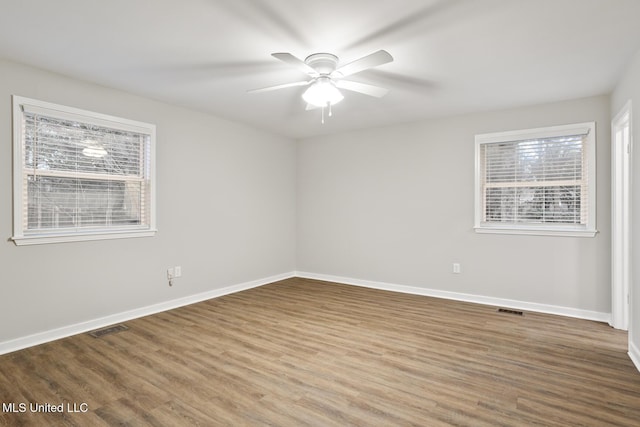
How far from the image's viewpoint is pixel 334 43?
2617 mm

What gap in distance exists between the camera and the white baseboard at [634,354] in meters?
2.62

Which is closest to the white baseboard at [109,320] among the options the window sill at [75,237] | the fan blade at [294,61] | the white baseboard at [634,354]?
the window sill at [75,237]

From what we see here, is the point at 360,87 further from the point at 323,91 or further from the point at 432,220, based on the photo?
the point at 432,220

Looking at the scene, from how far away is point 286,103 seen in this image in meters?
4.09

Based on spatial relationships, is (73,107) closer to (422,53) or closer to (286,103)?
(286,103)

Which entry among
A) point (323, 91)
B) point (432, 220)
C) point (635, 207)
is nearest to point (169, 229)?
point (323, 91)

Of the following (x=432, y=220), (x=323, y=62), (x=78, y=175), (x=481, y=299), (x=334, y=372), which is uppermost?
(x=323, y=62)

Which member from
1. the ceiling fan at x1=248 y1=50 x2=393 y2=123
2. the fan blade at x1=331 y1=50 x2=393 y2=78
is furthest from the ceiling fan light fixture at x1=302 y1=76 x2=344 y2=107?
the fan blade at x1=331 y1=50 x2=393 y2=78

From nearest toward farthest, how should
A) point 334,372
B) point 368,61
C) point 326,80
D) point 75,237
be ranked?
point 368,61, point 334,372, point 326,80, point 75,237

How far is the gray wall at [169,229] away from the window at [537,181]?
10.4ft

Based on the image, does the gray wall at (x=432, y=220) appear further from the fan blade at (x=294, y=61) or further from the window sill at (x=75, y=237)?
the window sill at (x=75, y=237)

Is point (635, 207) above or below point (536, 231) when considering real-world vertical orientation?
above

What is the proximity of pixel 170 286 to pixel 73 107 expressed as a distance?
7.18 feet

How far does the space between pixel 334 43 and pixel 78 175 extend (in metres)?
2.79
